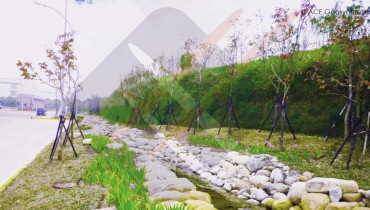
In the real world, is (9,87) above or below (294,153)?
above

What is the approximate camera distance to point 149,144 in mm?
11484

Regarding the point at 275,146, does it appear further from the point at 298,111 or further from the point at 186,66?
the point at 186,66

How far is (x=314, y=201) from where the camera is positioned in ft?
15.2

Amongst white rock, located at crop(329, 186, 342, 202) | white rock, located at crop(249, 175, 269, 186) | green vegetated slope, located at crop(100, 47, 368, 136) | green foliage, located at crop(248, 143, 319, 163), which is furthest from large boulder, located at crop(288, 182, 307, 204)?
green vegetated slope, located at crop(100, 47, 368, 136)

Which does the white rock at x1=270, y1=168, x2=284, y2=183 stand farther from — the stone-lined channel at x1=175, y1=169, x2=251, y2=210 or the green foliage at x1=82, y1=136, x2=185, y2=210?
the green foliage at x1=82, y1=136, x2=185, y2=210

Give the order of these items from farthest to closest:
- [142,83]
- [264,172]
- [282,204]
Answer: [142,83] → [264,172] → [282,204]

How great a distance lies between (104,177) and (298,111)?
771 centimetres

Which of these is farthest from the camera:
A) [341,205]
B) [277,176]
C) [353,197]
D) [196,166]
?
[196,166]

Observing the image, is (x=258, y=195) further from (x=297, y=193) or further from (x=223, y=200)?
(x=297, y=193)

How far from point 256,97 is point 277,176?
655 centimetres

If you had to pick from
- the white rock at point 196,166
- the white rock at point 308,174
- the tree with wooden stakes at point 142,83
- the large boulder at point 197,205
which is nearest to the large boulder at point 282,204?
the white rock at point 308,174

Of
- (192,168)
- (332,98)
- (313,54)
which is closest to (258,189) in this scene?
(192,168)

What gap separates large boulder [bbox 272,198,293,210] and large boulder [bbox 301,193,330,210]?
0.32 meters

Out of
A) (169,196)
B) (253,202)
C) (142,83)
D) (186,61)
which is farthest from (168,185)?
(142,83)
